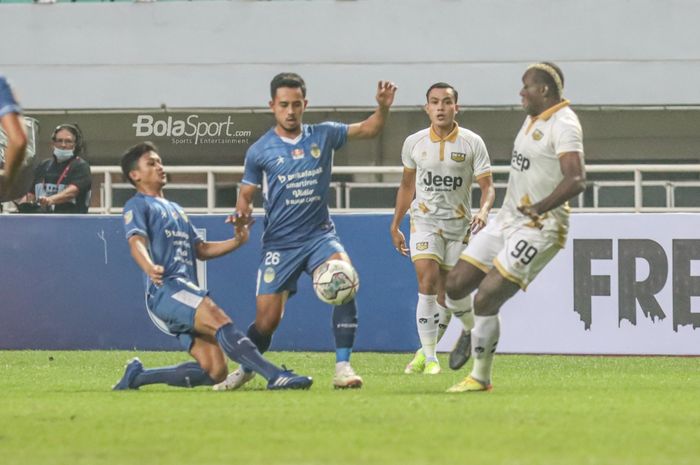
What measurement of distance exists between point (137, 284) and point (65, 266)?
76cm

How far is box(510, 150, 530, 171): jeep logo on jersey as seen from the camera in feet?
33.1

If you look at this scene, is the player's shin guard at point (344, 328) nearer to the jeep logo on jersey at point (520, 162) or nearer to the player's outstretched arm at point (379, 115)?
the player's outstretched arm at point (379, 115)

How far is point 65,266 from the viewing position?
52.7ft

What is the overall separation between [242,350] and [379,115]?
1.72 m

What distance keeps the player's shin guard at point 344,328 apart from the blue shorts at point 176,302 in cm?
88

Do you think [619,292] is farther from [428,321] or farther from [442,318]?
[428,321]

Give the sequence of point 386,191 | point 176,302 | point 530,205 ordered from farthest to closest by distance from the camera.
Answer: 1. point 386,191
2. point 176,302
3. point 530,205

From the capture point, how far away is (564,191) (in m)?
9.60

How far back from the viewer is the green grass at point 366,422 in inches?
271

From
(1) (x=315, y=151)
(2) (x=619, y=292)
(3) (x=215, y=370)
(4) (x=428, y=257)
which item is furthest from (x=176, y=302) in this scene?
(2) (x=619, y=292)

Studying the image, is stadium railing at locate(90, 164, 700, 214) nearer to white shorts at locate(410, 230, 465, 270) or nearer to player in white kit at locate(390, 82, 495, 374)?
player in white kit at locate(390, 82, 495, 374)

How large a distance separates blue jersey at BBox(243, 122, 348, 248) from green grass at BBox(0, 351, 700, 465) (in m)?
1.05

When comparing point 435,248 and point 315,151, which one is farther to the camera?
point 435,248

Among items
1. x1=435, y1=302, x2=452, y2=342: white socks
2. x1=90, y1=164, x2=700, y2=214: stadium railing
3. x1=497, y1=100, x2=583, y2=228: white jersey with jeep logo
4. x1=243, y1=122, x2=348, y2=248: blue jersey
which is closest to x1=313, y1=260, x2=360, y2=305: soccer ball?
x1=243, y1=122, x2=348, y2=248: blue jersey
